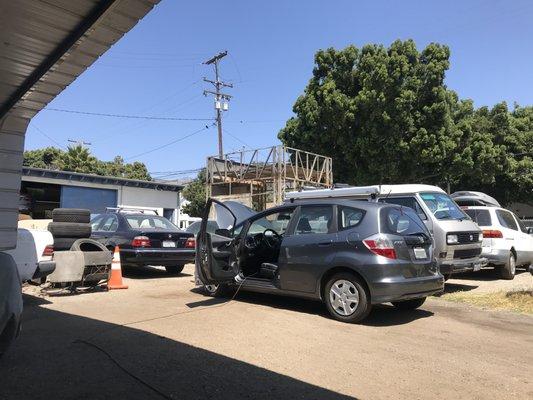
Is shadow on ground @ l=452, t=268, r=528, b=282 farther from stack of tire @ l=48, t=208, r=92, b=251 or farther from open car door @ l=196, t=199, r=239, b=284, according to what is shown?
stack of tire @ l=48, t=208, r=92, b=251

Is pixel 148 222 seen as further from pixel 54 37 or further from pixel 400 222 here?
pixel 54 37

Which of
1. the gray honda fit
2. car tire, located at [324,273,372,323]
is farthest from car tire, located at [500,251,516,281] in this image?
car tire, located at [324,273,372,323]

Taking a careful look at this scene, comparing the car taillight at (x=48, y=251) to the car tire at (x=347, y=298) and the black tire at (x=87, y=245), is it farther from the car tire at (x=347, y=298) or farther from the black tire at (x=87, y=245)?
the car tire at (x=347, y=298)

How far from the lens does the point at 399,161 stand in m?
24.5

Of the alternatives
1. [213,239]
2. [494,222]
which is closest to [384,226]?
[213,239]

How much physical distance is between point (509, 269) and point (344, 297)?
676cm

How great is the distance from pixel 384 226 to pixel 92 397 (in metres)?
4.49

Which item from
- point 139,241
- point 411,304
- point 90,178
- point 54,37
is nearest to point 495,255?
point 411,304

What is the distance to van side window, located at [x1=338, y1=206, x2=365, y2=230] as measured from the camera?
7318mm

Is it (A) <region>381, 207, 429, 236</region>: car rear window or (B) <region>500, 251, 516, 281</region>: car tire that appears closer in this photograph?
(A) <region>381, 207, 429, 236</region>: car rear window

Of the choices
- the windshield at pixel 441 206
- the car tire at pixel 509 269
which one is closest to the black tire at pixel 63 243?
the windshield at pixel 441 206

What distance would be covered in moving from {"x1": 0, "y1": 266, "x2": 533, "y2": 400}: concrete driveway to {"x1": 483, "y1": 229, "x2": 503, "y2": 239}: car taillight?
13.1ft

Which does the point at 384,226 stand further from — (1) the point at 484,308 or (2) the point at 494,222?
(2) the point at 494,222

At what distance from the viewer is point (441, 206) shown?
10.4m
